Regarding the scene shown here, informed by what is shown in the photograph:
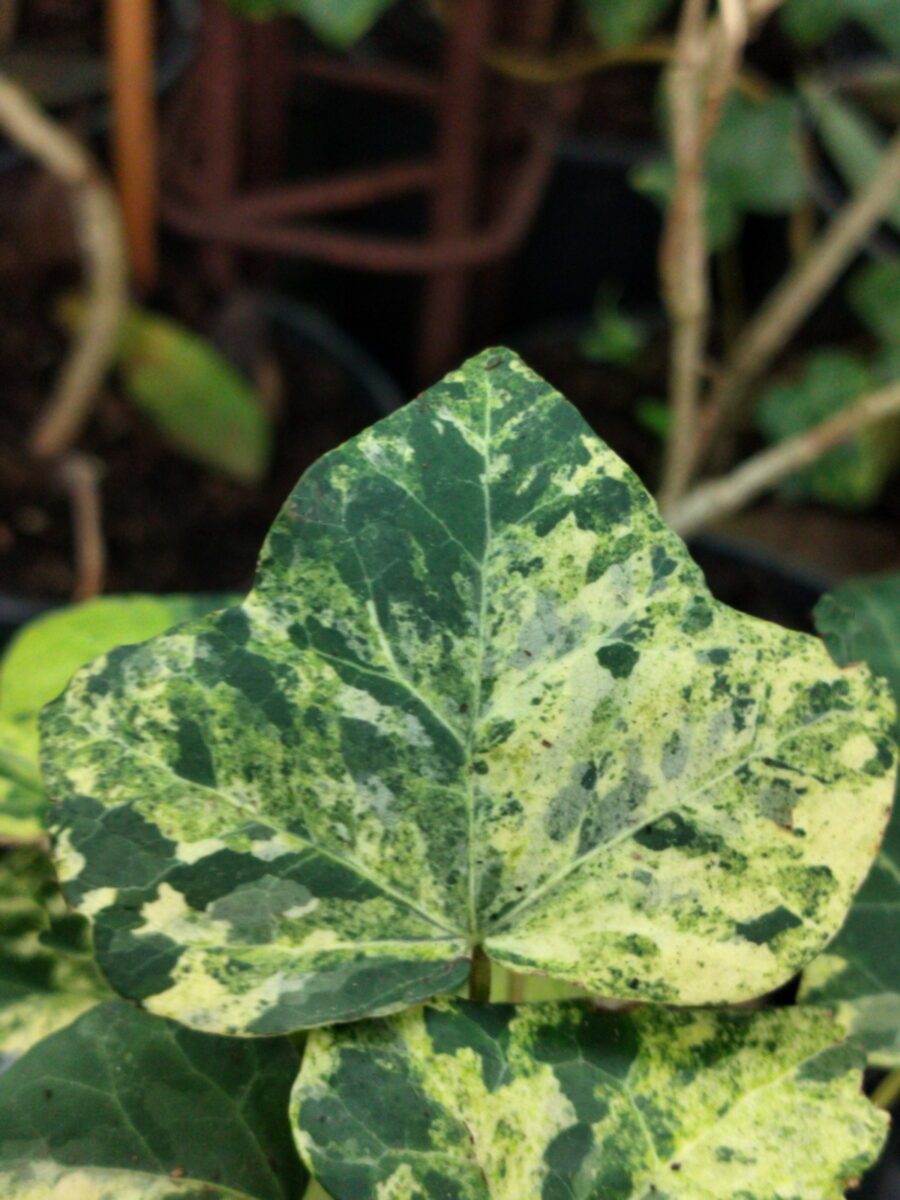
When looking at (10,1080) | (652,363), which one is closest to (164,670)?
(10,1080)

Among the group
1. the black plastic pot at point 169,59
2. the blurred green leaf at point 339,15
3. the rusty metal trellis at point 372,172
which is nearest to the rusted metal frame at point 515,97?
the rusty metal trellis at point 372,172

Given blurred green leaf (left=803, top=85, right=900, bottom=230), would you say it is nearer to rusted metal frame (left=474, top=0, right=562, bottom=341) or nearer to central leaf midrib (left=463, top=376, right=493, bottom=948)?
rusted metal frame (left=474, top=0, right=562, bottom=341)

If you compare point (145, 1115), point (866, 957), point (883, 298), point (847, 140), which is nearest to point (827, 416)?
point (883, 298)

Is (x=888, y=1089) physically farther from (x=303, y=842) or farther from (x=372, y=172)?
(x=372, y=172)

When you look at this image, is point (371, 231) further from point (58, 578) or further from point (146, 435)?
point (58, 578)

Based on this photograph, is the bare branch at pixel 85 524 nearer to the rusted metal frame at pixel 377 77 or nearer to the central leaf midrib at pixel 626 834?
the rusted metal frame at pixel 377 77

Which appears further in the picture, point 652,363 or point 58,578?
point 652,363

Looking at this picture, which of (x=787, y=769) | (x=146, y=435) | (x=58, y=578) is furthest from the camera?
(x=146, y=435)

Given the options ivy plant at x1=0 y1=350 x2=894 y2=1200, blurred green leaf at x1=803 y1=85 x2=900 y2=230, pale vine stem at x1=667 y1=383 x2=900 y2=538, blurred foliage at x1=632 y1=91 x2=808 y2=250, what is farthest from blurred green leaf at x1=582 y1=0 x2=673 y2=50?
ivy plant at x1=0 y1=350 x2=894 y2=1200
